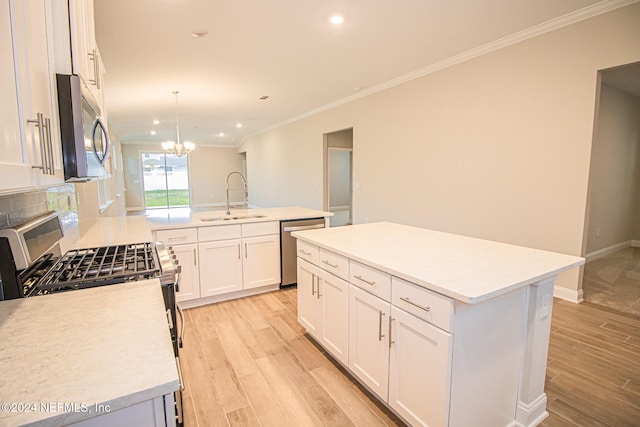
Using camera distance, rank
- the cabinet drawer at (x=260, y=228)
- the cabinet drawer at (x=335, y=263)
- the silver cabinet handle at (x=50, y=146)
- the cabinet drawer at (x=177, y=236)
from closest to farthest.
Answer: the silver cabinet handle at (x=50, y=146) → the cabinet drawer at (x=335, y=263) → the cabinet drawer at (x=177, y=236) → the cabinet drawer at (x=260, y=228)

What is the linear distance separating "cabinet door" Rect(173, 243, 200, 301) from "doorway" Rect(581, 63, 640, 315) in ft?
13.5

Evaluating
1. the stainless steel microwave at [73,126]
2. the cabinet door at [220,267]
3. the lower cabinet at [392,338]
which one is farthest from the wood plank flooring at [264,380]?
the stainless steel microwave at [73,126]

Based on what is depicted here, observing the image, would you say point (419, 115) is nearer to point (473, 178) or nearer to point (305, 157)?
point (473, 178)

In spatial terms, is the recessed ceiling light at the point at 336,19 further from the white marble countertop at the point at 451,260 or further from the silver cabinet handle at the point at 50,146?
the silver cabinet handle at the point at 50,146

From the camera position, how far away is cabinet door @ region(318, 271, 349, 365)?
191cm

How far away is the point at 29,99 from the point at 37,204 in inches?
43.8

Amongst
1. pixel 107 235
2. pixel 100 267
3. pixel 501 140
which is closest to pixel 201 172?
pixel 107 235

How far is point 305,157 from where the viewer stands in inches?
287

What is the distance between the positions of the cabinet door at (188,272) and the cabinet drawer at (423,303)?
2.16 m

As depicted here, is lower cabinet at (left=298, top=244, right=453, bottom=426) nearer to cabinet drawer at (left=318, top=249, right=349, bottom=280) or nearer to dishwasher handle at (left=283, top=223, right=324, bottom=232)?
cabinet drawer at (left=318, top=249, right=349, bottom=280)

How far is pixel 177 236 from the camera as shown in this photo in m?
2.91

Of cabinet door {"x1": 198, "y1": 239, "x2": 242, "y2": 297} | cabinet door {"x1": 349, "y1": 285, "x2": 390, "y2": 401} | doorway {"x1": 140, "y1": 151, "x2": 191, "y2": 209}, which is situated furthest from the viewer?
doorway {"x1": 140, "y1": 151, "x2": 191, "y2": 209}

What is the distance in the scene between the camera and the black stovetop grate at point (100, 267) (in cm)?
125

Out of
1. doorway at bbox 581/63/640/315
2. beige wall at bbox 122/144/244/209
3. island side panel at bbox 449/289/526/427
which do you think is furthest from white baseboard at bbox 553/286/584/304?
beige wall at bbox 122/144/244/209
